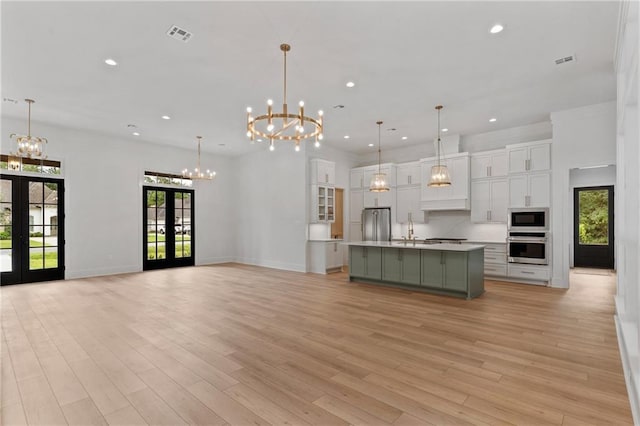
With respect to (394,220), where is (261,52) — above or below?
above

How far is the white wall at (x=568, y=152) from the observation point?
19.8ft

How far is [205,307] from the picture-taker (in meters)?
5.06

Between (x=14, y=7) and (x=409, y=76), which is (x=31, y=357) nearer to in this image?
(x=14, y=7)

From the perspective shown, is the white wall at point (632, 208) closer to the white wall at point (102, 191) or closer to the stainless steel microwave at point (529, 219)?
the stainless steel microwave at point (529, 219)

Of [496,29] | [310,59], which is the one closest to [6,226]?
[310,59]

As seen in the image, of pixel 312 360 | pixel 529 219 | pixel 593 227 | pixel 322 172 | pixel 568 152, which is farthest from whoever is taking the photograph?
pixel 593 227

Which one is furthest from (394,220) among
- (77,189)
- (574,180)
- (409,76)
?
(77,189)

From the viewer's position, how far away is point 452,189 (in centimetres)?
800

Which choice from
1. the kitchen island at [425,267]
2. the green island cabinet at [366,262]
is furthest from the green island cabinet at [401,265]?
the green island cabinet at [366,262]

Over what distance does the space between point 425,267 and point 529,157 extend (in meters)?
3.47

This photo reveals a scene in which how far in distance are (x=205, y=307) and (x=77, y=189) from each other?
5.18m

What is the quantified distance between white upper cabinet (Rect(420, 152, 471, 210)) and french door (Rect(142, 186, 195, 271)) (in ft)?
22.4

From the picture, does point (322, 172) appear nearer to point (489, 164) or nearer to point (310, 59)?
point (489, 164)

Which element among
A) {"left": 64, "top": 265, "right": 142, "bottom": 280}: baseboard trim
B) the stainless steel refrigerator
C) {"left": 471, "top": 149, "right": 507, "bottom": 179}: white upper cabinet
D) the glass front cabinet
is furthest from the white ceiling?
{"left": 64, "top": 265, "right": 142, "bottom": 280}: baseboard trim
